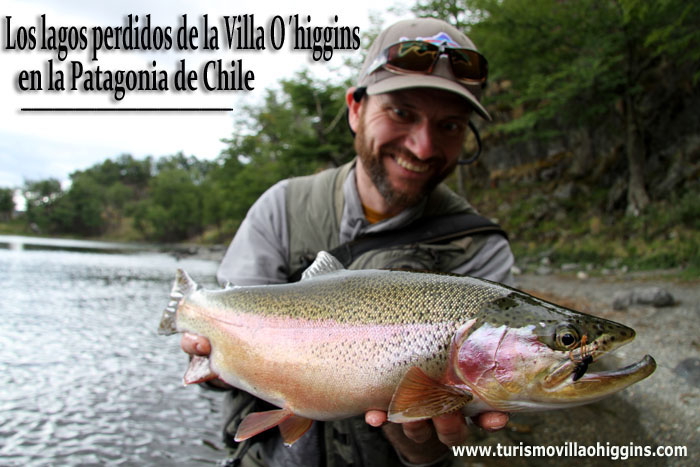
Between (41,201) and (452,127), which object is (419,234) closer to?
(452,127)

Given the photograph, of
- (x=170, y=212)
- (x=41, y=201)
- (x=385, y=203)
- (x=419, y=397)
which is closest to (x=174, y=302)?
(x=385, y=203)

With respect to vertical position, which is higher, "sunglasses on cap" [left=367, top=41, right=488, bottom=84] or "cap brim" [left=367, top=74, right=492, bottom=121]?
"sunglasses on cap" [left=367, top=41, right=488, bottom=84]

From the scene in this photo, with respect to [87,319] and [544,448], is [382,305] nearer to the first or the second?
[544,448]

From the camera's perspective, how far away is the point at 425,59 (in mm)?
2320

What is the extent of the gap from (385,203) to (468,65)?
0.89 metres

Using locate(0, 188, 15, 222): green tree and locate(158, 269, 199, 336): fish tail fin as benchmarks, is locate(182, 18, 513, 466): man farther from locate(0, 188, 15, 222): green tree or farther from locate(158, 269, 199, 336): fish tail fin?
locate(0, 188, 15, 222): green tree

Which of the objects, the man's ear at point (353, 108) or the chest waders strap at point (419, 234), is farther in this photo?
the man's ear at point (353, 108)

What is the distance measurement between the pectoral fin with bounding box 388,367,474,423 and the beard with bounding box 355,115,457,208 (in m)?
1.18

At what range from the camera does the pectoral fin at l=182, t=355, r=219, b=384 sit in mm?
2083

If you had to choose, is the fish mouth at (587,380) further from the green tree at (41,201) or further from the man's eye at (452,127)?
the green tree at (41,201)

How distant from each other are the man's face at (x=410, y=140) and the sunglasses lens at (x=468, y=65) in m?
0.18

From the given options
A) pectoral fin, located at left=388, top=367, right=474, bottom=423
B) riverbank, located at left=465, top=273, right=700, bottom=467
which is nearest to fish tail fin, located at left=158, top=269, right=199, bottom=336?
pectoral fin, located at left=388, top=367, right=474, bottom=423

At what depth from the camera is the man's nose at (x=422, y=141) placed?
89.4 inches

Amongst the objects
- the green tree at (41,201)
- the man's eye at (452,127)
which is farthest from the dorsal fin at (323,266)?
the green tree at (41,201)
